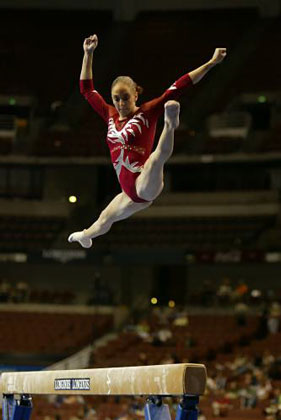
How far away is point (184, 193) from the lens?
27.4m

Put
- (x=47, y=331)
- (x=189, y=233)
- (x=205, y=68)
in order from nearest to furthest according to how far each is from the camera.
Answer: (x=205, y=68) → (x=47, y=331) → (x=189, y=233)

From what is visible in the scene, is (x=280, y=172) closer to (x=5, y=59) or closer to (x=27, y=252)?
(x=27, y=252)

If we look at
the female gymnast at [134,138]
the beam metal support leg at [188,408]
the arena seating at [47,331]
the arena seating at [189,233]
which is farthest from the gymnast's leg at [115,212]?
the arena seating at [189,233]

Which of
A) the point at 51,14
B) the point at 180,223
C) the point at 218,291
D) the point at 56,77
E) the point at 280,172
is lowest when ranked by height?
the point at 218,291

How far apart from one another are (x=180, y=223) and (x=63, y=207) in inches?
163

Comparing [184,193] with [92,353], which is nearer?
[92,353]

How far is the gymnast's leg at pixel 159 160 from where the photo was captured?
5730 mm

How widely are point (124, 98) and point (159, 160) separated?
773mm

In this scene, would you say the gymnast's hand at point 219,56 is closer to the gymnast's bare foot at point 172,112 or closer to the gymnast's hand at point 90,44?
the gymnast's bare foot at point 172,112

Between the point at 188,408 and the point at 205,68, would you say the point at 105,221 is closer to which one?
the point at 205,68

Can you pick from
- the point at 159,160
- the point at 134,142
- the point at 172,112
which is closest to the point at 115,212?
the point at 134,142

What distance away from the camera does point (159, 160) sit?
239 inches

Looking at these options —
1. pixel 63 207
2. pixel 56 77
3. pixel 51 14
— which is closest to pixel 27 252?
pixel 63 207

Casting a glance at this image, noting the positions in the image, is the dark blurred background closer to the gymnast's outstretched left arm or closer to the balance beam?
the balance beam
